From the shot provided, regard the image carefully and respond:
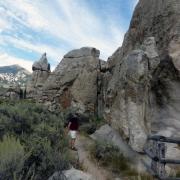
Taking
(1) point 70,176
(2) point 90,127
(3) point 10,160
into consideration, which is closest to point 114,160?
(1) point 70,176

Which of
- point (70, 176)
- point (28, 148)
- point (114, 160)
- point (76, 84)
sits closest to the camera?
point (70, 176)

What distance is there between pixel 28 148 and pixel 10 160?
2065 millimetres

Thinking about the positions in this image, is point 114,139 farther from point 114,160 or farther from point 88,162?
point 88,162

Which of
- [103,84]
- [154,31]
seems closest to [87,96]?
[103,84]

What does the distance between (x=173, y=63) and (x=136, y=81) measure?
181cm

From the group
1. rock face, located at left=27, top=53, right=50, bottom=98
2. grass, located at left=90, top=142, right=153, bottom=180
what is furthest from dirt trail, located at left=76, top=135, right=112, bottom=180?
rock face, located at left=27, top=53, right=50, bottom=98

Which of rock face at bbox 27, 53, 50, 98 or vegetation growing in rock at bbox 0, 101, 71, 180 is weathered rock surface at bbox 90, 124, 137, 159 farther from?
rock face at bbox 27, 53, 50, 98

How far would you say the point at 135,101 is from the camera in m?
13.9

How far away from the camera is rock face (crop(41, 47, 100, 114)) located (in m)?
24.5

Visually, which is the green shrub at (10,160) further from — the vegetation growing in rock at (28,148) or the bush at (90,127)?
the bush at (90,127)

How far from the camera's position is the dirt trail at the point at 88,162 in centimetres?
1155

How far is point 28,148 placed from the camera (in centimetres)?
957

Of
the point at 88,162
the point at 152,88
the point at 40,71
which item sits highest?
the point at 40,71

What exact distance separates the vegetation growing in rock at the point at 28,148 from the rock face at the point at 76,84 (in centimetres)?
1031
